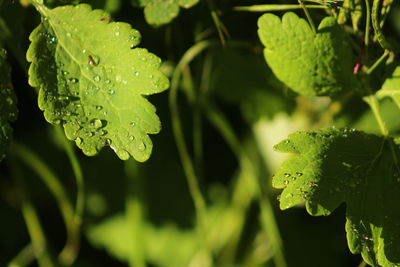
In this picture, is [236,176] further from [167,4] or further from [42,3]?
[42,3]

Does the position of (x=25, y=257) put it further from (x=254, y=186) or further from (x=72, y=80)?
(x=72, y=80)

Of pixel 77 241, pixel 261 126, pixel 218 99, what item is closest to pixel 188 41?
pixel 218 99

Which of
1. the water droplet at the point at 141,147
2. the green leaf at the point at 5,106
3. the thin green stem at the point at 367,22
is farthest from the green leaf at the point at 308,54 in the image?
the green leaf at the point at 5,106

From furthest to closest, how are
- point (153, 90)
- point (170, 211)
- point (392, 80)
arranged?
point (170, 211)
point (392, 80)
point (153, 90)

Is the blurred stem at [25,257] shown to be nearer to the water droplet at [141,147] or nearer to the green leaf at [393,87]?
the water droplet at [141,147]

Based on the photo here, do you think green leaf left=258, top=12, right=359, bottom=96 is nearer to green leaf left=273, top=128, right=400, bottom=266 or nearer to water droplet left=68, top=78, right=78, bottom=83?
green leaf left=273, top=128, right=400, bottom=266

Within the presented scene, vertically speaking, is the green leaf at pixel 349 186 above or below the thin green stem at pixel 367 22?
below
